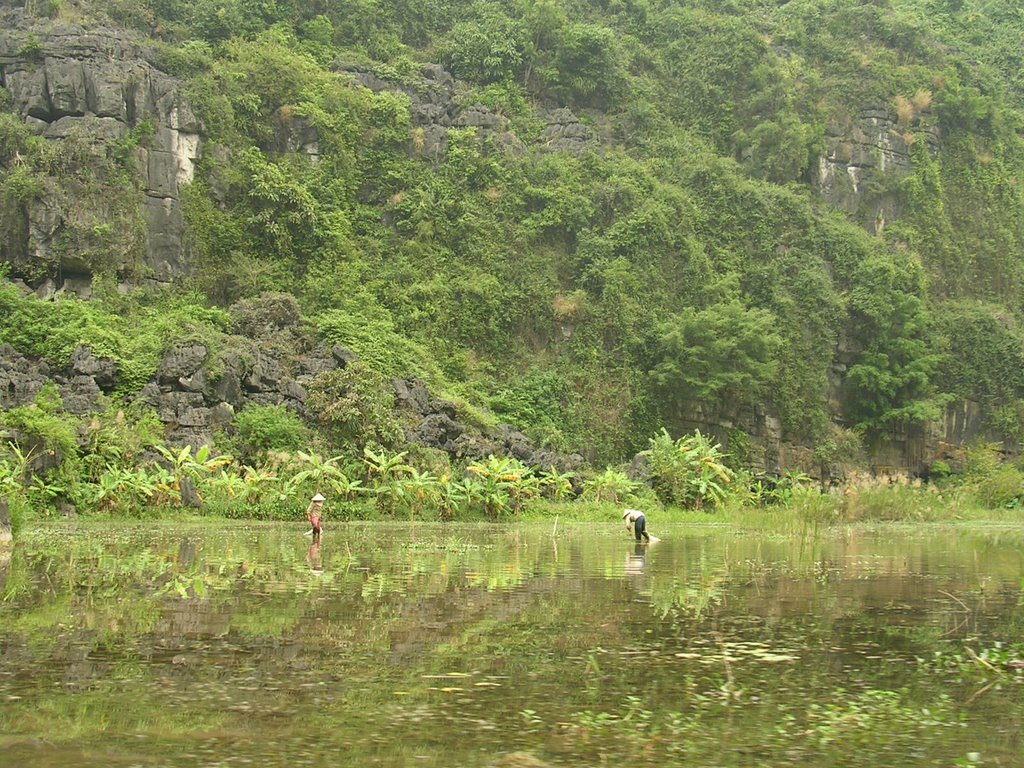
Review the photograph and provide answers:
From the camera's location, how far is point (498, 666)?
630 cm

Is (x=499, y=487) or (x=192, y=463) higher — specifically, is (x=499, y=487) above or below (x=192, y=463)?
below

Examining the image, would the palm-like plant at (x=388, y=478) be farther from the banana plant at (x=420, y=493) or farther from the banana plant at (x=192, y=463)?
the banana plant at (x=192, y=463)

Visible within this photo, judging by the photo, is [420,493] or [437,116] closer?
[420,493]

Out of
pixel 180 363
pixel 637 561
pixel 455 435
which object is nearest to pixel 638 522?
pixel 637 561

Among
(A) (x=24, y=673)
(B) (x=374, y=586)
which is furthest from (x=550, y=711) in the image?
(B) (x=374, y=586)

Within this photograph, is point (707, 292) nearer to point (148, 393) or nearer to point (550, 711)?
point (148, 393)

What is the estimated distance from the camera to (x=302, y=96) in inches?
1647

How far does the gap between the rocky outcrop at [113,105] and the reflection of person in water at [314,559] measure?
21.9 metres

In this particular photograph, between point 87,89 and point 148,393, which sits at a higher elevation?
point 87,89

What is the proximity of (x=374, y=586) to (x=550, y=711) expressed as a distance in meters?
5.22

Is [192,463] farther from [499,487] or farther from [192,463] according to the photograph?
[499,487]

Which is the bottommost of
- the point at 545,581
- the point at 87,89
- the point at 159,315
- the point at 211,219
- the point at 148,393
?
the point at 545,581

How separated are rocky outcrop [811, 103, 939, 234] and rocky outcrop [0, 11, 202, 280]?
91.4 feet

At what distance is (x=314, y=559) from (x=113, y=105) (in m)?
27.2
